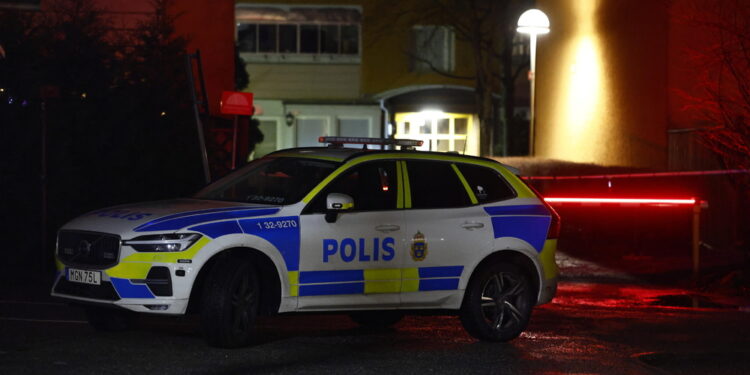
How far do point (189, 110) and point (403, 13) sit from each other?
92.5 feet

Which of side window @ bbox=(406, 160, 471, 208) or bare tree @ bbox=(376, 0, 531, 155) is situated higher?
bare tree @ bbox=(376, 0, 531, 155)

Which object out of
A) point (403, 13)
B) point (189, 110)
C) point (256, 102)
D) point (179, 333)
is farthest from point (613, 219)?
point (256, 102)

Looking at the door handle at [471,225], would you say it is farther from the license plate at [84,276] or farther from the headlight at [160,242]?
the license plate at [84,276]

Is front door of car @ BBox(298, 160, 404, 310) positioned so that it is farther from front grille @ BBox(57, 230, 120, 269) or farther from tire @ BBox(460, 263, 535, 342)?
front grille @ BBox(57, 230, 120, 269)

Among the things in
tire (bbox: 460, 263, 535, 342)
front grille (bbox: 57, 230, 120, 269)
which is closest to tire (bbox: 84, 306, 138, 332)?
front grille (bbox: 57, 230, 120, 269)

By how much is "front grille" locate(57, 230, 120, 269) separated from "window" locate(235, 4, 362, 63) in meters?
39.7

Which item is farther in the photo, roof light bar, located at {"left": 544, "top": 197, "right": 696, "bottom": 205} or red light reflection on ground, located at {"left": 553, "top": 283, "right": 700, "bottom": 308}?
roof light bar, located at {"left": 544, "top": 197, "right": 696, "bottom": 205}

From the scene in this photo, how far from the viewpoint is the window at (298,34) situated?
49688 mm

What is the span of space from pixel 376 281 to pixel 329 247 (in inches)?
21.0

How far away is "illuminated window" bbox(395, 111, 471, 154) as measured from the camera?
4866 centimetres

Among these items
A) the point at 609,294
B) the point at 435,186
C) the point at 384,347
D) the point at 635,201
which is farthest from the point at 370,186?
the point at 635,201

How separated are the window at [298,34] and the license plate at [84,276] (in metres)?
39.9

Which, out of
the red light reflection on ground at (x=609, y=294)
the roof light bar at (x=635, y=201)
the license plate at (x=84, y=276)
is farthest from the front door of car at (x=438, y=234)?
the roof light bar at (x=635, y=201)

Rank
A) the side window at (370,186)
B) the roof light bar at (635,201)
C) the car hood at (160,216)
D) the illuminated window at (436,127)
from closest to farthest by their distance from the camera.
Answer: the car hood at (160,216), the side window at (370,186), the roof light bar at (635,201), the illuminated window at (436,127)
